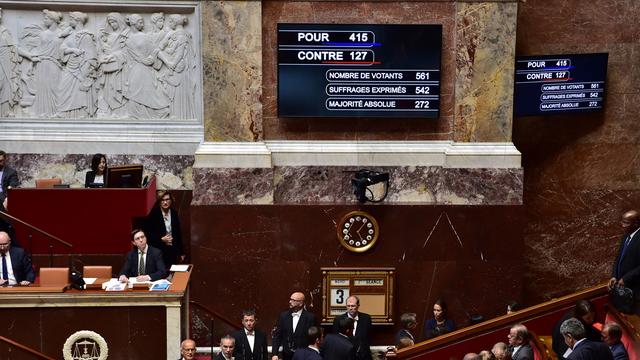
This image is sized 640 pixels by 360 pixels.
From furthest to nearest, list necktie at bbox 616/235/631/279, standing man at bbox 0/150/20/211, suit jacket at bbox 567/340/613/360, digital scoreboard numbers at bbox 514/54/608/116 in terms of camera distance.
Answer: digital scoreboard numbers at bbox 514/54/608/116
standing man at bbox 0/150/20/211
necktie at bbox 616/235/631/279
suit jacket at bbox 567/340/613/360

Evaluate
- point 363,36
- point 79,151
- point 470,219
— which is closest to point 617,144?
point 470,219

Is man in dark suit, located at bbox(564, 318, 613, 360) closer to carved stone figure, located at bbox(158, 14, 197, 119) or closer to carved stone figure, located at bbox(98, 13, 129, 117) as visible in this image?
carved stone figure, located at bbox(158, 14, 197, 119)

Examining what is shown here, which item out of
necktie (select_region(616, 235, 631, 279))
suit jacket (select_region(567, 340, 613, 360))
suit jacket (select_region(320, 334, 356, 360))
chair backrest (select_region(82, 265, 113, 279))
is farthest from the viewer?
necktie (select_region(616, 235, 631, 279))

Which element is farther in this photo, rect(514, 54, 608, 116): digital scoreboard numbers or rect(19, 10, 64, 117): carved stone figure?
rect(514, 54, 608, 116): digital scoreboard numbers

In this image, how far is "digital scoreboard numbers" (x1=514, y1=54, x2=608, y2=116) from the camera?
13047 millimetres

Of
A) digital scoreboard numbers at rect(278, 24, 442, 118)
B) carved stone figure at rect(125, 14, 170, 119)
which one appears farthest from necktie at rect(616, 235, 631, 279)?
carved stone figure at rect(125, 14, 170, 119)

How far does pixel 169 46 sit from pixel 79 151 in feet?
6.02

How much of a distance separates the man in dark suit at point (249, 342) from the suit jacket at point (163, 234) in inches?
77.8

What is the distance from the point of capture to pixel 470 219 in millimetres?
12438

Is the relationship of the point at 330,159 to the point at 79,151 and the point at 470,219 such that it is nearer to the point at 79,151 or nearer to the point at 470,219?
the point at 470,219

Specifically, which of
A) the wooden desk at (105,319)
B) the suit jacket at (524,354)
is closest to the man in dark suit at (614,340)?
the suit jacket at (524,354)

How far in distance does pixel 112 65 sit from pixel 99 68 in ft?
0.60

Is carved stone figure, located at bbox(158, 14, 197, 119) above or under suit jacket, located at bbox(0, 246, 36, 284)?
above

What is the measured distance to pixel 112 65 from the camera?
13008mm
